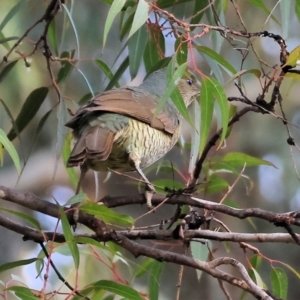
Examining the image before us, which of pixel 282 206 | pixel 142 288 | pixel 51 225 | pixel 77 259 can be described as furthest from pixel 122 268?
pixel 77 259

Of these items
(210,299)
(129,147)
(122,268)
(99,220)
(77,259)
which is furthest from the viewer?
(210,299)

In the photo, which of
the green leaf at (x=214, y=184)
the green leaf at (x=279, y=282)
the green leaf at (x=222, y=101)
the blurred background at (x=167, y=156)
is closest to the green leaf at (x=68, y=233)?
the green leaf at (x=222, y=101)

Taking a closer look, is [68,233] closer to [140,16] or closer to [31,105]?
[140,16]

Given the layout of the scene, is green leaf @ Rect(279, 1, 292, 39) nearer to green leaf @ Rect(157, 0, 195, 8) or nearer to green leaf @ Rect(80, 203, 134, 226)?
green leaf @ Rect(157, 0, 195, 8)

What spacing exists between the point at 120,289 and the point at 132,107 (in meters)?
0.64

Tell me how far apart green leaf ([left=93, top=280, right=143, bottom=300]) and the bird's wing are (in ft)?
1.39

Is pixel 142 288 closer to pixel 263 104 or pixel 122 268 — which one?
pixel 122 268

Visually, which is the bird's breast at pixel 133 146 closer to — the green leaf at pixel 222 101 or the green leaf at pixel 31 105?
the green leaf at pixel 31 105

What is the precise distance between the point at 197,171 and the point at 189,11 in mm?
523

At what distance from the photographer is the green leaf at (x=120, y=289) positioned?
1224 millimetres

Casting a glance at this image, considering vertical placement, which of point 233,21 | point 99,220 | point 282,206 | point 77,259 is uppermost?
point 233,21

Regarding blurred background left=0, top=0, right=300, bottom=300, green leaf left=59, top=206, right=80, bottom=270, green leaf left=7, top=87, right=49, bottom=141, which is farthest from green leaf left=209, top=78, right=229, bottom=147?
blurred background left=0, top=0, right=300, bottom=300

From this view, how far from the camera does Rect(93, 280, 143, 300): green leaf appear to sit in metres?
1.22

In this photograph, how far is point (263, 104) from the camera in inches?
49.8
